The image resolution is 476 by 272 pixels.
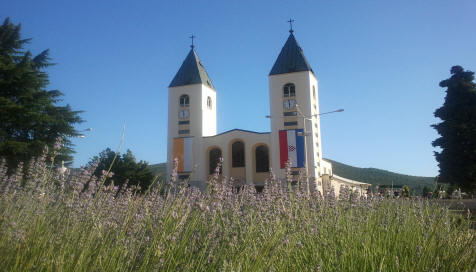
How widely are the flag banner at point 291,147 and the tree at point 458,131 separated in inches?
502

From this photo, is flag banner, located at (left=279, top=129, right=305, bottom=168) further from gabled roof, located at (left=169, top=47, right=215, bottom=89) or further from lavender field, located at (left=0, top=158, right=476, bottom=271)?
lavender field, located at (left=0, top=158, right=476, bottom=271)

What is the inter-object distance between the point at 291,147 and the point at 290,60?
1060 cm

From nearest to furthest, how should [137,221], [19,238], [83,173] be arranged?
[19,238] → [137,221] → [83,173]

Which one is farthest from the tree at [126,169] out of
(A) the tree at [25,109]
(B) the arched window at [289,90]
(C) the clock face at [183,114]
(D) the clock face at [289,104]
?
(B) the arched window at [289,90]

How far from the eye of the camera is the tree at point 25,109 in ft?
69.2

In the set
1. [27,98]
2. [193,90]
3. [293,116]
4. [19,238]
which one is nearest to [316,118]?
[293,116]

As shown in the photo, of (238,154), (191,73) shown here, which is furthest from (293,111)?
(191,73)

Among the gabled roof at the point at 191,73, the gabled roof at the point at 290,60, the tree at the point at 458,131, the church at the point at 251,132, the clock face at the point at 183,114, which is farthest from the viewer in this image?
the gabled roof at the point at 191,73

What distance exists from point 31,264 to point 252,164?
34.7 meters

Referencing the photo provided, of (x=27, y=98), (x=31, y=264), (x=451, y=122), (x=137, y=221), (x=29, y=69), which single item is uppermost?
(x=29, y=69)

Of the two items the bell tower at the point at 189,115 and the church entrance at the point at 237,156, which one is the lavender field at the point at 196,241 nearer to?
the bell tower at the point at 189,115

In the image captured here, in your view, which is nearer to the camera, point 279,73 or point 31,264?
point 31,264

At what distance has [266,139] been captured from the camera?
36938 mm

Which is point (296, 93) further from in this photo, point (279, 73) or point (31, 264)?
point (31, 264)
